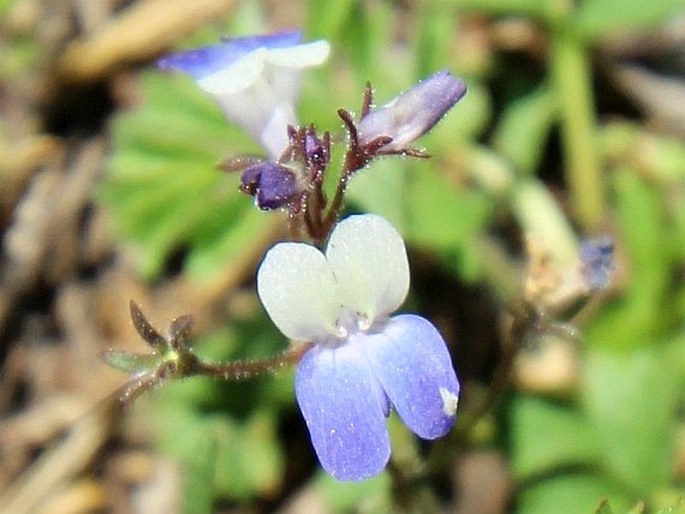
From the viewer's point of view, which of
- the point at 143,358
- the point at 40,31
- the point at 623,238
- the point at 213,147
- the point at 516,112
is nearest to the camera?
the point at 143,358

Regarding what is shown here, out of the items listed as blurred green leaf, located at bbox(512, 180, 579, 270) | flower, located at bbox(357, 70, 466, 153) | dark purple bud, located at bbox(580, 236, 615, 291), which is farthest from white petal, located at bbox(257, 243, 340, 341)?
blurred green leaf, located at bbox(512, 180, 579, 270)

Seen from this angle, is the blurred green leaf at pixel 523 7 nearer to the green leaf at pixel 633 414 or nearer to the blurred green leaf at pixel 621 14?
the blurred green leaf at pixel 621 14

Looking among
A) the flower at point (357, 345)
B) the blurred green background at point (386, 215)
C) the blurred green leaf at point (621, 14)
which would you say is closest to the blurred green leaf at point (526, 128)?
the blurred green background at point (386, 215)

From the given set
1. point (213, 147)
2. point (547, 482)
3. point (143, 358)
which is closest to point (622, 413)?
point (547, 482)

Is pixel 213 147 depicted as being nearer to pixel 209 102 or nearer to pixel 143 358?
pixel 209 102

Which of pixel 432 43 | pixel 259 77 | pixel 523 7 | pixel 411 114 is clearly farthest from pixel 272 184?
pixel 523 7

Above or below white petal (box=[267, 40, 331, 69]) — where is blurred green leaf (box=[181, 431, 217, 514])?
below

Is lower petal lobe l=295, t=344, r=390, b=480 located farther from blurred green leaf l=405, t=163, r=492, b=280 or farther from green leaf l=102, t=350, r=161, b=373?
blurred green leaf l=405, t=163, r=492, b=280
